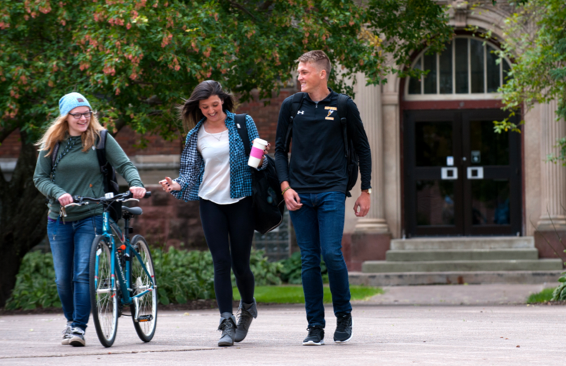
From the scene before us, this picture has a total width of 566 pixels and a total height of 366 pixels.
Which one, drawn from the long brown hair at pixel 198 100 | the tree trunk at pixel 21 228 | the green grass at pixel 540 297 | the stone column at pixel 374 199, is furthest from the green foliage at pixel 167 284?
the long brown hair at pixel 198 100

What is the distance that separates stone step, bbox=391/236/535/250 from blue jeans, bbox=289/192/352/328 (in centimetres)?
903

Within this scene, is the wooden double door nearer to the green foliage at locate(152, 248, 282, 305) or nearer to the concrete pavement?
the green foliage at locate(152, 248, 282, 305)

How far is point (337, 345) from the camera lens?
18.5ft

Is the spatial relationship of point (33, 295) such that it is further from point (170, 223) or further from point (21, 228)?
point (170, 223)

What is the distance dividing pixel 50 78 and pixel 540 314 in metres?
5.79

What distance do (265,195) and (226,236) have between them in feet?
1.32

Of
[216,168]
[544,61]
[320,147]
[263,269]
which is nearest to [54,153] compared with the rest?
[216,168]

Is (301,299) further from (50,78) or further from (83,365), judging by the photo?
(83,365)

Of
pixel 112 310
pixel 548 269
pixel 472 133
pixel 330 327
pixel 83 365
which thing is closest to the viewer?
pixel 83 365

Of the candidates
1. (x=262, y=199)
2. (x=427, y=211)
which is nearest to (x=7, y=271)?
(x=262, y=199)

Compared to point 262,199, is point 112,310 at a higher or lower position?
lower

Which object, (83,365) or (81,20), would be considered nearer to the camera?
(83,365)

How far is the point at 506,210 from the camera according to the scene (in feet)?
50.2

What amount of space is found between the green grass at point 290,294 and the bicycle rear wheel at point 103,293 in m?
5.95
